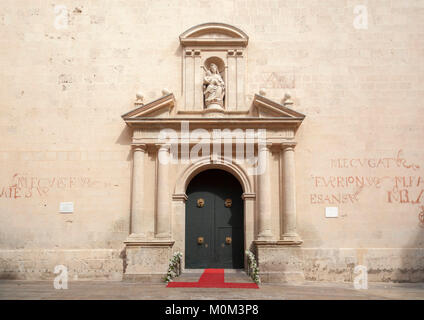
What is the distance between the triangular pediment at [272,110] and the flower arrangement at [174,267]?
3.98m

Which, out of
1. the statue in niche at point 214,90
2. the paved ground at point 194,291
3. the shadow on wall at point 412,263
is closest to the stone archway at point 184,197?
the paved ground at point 194,291

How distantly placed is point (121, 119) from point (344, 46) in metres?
6.12

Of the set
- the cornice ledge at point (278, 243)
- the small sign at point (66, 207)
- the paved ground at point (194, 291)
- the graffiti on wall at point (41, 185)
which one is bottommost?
the paved ground at point (194, 291)

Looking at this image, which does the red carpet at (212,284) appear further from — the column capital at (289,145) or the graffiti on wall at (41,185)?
the column capital at (289,145)

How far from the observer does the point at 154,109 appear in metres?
10.8

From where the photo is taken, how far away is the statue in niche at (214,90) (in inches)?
436

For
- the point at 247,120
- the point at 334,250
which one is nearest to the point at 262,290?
the point at 334,250

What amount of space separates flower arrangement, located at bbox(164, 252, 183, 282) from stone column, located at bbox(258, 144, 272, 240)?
200cm

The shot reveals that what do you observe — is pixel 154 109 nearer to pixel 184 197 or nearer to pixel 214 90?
pixel 214 90

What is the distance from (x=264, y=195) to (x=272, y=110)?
2.11 meters

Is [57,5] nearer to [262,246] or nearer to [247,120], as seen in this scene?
[247,120]

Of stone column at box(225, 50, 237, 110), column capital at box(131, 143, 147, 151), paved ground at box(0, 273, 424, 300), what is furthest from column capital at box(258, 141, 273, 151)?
paved ground at box(0, 273, 424, 300)

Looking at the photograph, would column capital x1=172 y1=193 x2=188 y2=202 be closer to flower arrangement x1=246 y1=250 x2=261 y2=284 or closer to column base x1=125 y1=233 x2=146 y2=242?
column base x1=125 y1=233 x2=146 y2=242
